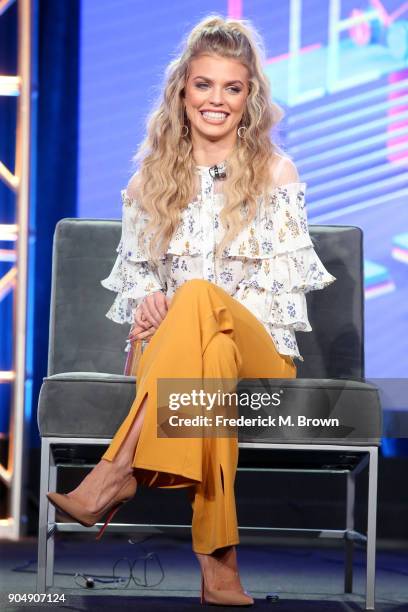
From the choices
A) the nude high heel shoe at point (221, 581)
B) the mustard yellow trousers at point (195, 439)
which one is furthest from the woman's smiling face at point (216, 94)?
the nude high heel shoe at point (221, 581)

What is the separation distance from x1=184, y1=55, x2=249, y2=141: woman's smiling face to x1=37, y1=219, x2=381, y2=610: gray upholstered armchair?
56 centimetres

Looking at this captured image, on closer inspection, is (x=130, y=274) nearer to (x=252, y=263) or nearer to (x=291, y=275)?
(x=252, y=263)

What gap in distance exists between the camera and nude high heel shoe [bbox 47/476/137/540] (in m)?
2.15

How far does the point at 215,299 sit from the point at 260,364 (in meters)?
0.30

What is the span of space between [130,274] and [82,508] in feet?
2.82

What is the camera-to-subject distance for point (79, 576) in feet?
9.41

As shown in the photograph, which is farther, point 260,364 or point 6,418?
point 6,418

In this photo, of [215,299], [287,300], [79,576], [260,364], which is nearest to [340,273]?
[287,300]

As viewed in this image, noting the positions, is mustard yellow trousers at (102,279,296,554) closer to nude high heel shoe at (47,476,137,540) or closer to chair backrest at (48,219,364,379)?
nude high heel shoe at (47,476,137,540)

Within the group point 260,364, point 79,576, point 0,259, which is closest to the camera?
point 260,364

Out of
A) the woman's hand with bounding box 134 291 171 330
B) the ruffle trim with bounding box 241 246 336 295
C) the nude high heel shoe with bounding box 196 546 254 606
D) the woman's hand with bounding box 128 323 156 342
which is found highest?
the ruffle trim with bounding box 241 246 336 295

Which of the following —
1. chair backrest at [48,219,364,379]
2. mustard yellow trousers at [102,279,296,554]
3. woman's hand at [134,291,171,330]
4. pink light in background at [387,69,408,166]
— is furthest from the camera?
pink light in background at [387,69,408,166]

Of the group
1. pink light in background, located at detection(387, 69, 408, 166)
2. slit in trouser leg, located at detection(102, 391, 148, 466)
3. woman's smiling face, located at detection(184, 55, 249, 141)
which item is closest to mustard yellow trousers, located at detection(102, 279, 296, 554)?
slit in trouser leg, located at detection(102, 391, 148, 466)

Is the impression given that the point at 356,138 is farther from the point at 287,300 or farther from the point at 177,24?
the point at 287,300
